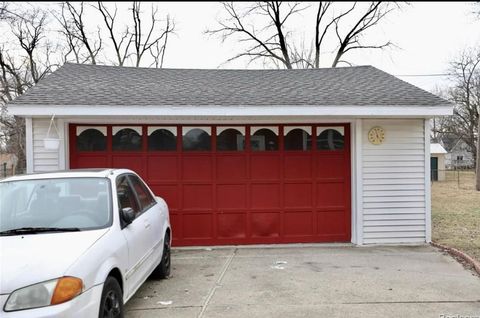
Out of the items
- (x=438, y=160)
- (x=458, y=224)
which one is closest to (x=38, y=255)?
(x=458, y=224)

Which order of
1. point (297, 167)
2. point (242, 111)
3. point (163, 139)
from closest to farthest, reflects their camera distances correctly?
point (242, 111) → point (163, 139) → point (297, 167)

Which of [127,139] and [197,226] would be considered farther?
[197,226]

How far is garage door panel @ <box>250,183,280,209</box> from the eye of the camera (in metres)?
8.64

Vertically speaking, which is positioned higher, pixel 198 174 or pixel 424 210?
pixel 198 174

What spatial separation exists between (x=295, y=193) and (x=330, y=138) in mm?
1320

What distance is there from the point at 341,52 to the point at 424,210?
26.3 metres

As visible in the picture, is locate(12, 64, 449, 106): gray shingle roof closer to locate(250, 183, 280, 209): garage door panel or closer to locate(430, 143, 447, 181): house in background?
locate(250, 183, 280, 209): garage door panel

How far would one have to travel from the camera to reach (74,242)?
3656 millimetres

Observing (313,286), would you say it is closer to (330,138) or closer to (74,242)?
(74,242)

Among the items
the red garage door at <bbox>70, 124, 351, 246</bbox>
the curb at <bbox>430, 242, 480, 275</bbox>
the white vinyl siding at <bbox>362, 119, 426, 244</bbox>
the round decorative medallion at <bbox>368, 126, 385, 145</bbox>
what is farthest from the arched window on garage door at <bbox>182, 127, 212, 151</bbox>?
the curb at <bbox>430, 242, 480, 275</bbox>

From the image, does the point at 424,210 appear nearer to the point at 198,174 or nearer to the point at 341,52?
the point at 198,174

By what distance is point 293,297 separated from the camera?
5387 millimetres

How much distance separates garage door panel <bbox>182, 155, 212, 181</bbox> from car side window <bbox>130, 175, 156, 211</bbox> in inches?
96.9

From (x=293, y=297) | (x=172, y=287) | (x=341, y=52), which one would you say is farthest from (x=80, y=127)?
(x=341, y=52)
